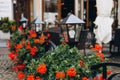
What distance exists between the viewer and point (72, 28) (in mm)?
7629

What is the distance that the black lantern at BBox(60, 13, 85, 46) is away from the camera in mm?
7336

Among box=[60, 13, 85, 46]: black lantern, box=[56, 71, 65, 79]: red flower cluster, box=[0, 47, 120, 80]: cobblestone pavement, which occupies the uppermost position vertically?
box=[60, 13, 85, 46]: black lantern

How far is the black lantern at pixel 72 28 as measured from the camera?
289 inches

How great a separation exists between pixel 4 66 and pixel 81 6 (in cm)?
939

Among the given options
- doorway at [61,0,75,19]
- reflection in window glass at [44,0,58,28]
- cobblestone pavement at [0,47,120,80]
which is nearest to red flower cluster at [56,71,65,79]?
cobblestone pavement at [0,47,120,80]

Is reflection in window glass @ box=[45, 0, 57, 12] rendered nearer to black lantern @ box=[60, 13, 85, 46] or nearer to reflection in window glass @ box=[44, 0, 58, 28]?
reflection in window glass @ box=[44, 0, 58, 28]

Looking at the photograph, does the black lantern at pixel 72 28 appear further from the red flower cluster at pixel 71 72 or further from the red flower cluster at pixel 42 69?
the red flower cluster at pixel 71 72

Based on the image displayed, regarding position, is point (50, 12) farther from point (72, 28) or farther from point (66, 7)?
point (72, 28)

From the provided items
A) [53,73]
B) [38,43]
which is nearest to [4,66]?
[38,43]

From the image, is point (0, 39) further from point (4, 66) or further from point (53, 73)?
point (53, 73)

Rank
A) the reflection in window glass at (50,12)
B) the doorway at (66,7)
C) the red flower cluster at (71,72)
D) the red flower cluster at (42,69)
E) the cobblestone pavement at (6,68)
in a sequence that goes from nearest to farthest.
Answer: the red flower cluster at (71,72), the red flower cluster at (42,69), the cobblestone pavement at (6,68), the reflection in window glass at (50,12), the doorway at (66,7)

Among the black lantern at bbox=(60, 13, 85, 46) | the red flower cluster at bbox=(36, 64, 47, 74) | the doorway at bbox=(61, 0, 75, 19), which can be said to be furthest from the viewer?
the doorway at bbox=(61, 0, 75, 19)

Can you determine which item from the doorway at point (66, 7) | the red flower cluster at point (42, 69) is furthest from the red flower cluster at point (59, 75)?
the doorway at point (66, 7)

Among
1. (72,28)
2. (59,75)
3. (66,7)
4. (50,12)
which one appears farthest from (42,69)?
(66,7)
